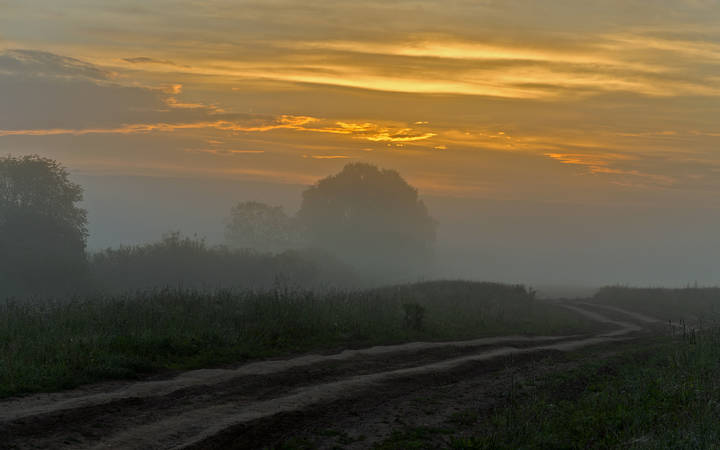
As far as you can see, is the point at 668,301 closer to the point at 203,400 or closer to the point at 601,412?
the point at 601,412

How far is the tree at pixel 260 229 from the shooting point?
115 metres

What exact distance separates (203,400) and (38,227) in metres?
53.0

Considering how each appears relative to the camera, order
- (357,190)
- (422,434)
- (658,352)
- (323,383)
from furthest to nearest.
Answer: (357,190), (658,352), (323,383), (422,434)

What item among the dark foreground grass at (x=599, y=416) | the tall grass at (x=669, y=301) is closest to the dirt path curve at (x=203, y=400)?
the dark foreground grass at (x=599, y=416)

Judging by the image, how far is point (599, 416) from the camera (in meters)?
12.7

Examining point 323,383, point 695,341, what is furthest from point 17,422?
point 695,341

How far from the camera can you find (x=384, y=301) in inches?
1233

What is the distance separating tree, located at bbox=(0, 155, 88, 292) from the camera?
54875 millimetres

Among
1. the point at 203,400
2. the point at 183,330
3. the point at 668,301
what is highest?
the point at 183,330

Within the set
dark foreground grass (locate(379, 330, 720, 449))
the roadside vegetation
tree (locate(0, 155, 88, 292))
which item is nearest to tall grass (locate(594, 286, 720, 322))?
the roadside vegetation

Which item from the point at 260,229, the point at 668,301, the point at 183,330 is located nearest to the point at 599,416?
the point at 183,330

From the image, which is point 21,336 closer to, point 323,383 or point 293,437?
point 323,383

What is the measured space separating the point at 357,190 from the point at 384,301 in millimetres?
81883

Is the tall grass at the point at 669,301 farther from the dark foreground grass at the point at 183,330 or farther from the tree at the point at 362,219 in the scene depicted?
the tree at the point at 362,219
